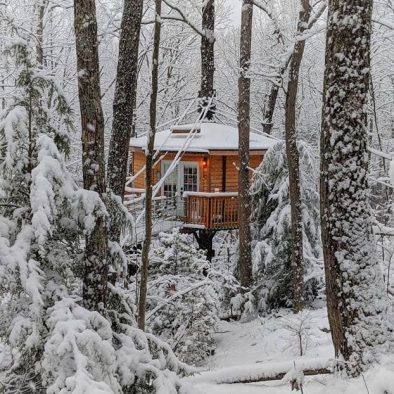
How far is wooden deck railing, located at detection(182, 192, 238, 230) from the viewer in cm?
1662

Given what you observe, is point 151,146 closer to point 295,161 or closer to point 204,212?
point 295,161

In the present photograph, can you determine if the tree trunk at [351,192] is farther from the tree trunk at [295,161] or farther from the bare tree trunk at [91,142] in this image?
the tree trunk at [295,161]

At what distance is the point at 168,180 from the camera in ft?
62.1

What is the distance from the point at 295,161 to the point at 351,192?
23.1ft

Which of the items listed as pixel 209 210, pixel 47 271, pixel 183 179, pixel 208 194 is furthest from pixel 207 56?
pixel 47 271

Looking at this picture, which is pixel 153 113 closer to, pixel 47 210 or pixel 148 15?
pixel 47 210

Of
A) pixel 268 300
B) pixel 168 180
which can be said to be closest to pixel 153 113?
pixel 268 300

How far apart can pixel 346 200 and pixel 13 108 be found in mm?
3229

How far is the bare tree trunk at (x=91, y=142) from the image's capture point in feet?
15.9

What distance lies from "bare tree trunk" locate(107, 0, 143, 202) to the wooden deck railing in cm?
892

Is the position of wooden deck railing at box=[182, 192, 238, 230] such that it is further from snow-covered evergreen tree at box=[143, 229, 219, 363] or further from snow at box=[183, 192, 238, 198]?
snow-covered evergreen tree at box=[143, 229, 219, 363]

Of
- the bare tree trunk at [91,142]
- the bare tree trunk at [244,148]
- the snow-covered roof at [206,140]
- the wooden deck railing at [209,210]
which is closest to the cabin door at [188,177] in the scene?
the snow-covered roof at [206,140]

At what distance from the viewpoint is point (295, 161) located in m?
11.7

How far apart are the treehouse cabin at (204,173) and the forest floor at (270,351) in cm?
436
